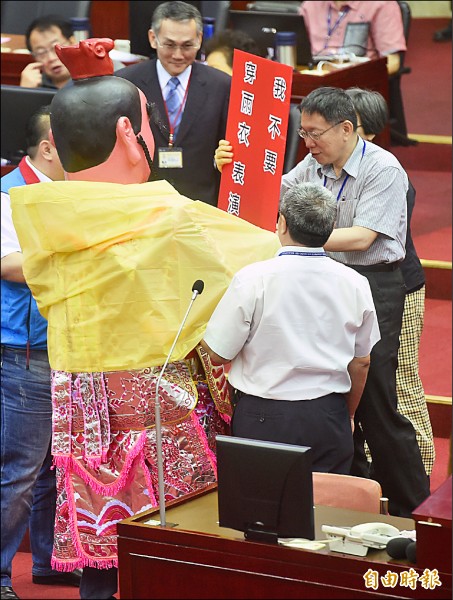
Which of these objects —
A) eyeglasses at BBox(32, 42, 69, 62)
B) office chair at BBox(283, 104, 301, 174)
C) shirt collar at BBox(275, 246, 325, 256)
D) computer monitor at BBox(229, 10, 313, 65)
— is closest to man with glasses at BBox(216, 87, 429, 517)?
shirt collar at BBox(275, 246, 325, 256)

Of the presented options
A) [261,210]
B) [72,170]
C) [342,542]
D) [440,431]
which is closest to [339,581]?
[342,542]

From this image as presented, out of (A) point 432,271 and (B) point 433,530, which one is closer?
(B) point 433,530

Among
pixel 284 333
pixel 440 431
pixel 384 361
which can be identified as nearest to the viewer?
pixel 284 333

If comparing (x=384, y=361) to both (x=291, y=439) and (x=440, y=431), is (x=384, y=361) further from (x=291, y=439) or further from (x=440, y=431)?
(x=440, y=431)

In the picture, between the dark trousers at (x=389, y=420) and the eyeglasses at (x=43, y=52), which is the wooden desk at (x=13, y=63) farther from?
the dark trousers at (x=389, y=420)

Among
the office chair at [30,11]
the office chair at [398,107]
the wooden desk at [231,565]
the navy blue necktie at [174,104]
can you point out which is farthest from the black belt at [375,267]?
the office chair at [30,11]

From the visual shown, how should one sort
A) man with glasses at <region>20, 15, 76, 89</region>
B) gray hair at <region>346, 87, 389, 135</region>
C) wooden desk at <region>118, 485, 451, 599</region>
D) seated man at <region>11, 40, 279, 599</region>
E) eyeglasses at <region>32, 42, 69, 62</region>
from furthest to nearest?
1. eyeglasses at <region>32, 42, 69, 62</region>
2. man with glasses at <region>20, 15, 76, 89</region>
3. gray hair at <region>346, 87, 389, 135</region>
4. seated man at <region>11, 40, 279, 599</region>
5. wooden desk at <region>118, 485, 451, 599</region>

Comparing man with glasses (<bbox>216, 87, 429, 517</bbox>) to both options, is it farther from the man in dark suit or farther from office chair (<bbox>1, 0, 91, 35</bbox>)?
office chair (<bbox>1, 0, 91, 35</bbox>)

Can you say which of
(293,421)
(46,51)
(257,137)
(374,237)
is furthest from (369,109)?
(46,51)

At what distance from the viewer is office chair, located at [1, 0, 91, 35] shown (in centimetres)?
799

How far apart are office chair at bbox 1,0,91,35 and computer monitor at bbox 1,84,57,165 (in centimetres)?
265

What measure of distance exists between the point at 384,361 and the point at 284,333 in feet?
2.50

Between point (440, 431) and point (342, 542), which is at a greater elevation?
point (342, 542)

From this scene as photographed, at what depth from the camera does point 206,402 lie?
9.84 feet
